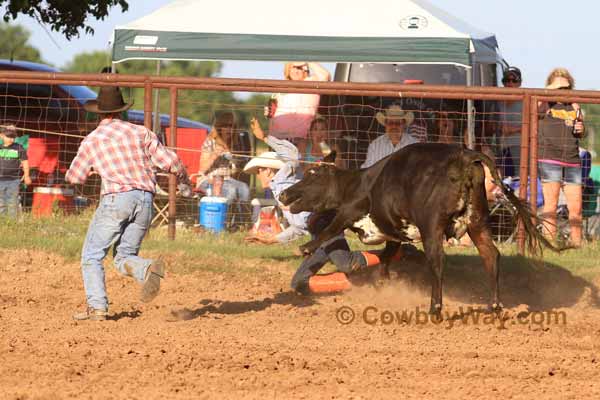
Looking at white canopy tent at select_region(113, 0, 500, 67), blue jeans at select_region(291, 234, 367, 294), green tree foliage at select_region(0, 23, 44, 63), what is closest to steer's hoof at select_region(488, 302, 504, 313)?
blue jeans at select_region(291, 234, 367, 294)

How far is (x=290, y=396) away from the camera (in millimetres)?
5656

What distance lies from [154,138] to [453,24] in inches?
234

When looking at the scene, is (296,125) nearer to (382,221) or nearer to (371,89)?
(371,89)

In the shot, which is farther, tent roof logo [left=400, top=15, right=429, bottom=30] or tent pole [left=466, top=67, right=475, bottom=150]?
tent roof logo [left=400, top=15, right=429, bottom=30]

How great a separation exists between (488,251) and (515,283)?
5.69 ft

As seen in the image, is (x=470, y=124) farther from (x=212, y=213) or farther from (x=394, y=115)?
(x=212, y=213)

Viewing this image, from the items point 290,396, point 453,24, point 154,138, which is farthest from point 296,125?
point 290,396

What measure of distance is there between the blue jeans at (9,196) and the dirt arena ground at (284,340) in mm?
1606

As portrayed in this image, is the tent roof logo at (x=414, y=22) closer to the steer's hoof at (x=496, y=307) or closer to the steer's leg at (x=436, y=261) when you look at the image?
the steer's leg at (x=436, y=261)

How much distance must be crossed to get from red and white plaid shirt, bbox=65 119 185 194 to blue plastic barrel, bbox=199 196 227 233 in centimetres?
388

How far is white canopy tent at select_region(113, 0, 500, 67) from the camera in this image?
41.2ft

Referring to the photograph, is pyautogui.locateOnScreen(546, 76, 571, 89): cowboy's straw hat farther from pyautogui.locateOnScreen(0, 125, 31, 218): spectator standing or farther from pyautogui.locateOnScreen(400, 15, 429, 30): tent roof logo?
pyautogui.locateOnScreen(0, 125, 31, 218): spectator standing

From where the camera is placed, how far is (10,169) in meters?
12.4

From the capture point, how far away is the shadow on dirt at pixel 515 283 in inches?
387
